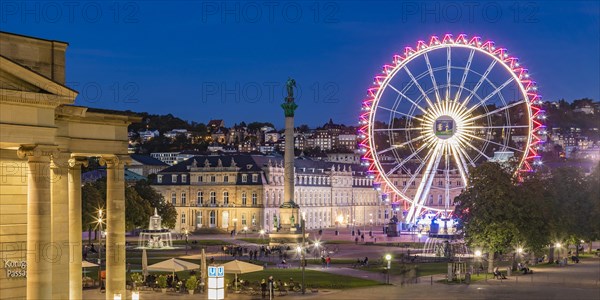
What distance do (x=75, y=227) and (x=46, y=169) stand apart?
277 inches

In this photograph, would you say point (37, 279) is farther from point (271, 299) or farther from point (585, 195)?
point (585, 195)

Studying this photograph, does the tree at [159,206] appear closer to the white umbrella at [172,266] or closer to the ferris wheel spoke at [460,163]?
the ferris wheel spoke at [460,163]

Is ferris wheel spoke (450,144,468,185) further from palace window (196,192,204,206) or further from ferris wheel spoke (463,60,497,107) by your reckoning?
palace window (196,192,204,206)

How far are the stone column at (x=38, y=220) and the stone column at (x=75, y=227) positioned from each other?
6141mm

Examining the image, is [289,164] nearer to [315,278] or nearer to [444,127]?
[444,127]

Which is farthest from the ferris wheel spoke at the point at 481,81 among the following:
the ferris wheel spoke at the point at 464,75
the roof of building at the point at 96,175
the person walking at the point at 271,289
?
the roof of building at the point at 96,175

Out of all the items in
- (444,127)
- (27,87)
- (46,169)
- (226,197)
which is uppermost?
(444,127)

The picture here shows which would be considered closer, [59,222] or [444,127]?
[59,222]

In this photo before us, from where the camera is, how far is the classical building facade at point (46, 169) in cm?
2978

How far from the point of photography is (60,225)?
32.7 m

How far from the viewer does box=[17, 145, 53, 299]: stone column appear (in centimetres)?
2981

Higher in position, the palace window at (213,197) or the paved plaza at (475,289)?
the palace window at (213,197)

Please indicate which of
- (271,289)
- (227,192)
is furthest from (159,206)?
(271,289)

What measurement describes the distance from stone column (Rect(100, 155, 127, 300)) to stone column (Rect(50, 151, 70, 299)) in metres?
3.66
